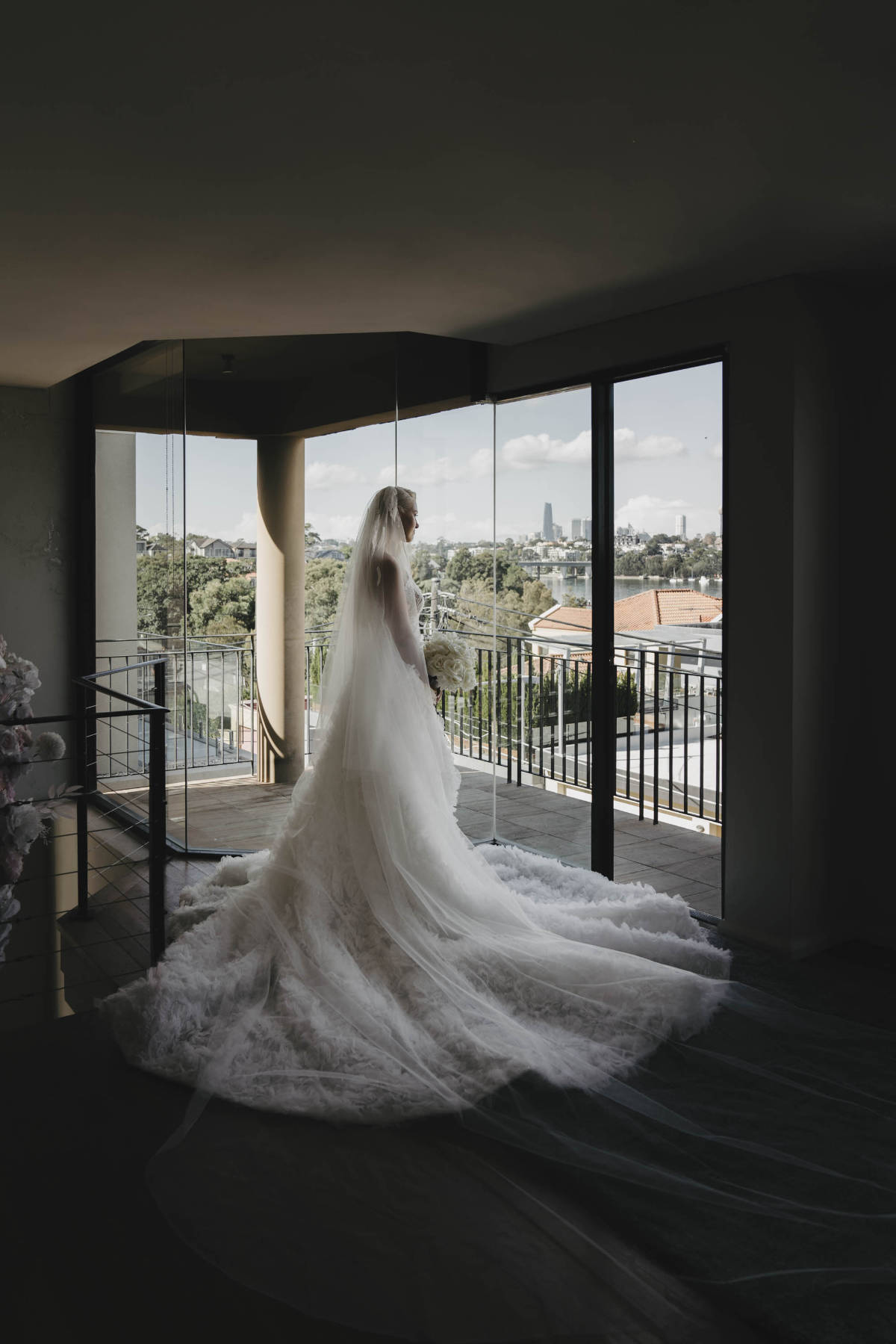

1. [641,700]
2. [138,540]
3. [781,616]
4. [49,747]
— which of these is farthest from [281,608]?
[49,747]

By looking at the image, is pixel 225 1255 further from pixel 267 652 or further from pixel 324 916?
pixel 267 652

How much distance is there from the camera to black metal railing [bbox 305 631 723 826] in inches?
196

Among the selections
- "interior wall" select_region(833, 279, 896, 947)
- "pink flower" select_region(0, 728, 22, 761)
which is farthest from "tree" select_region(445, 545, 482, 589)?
"pink flower" select_region(0, 728, 22, 761)

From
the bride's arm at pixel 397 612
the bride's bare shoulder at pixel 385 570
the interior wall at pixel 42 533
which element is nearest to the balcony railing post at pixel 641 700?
the bride's arm at pixel 397 612

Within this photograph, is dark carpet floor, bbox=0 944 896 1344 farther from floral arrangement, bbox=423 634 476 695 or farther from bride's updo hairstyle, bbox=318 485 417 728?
floral arrangement, bbox=423 634 476 695

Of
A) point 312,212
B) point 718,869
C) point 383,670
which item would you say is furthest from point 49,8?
point 718,869

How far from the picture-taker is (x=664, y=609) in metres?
4.68

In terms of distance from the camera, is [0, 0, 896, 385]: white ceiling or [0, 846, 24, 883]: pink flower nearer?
[0, 0, 896, 385]: white ceiling

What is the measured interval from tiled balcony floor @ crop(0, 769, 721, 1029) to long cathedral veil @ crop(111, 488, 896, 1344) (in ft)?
1.35

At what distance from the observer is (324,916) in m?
3.45

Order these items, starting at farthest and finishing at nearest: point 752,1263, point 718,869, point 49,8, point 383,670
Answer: point 718,869 → point 383,670 → point 752,1263 → point 49,8

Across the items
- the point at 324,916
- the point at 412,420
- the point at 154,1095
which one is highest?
the point at 412,420

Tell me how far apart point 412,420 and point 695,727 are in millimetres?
2270

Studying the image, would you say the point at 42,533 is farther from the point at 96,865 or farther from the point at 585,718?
the point at 585,718
